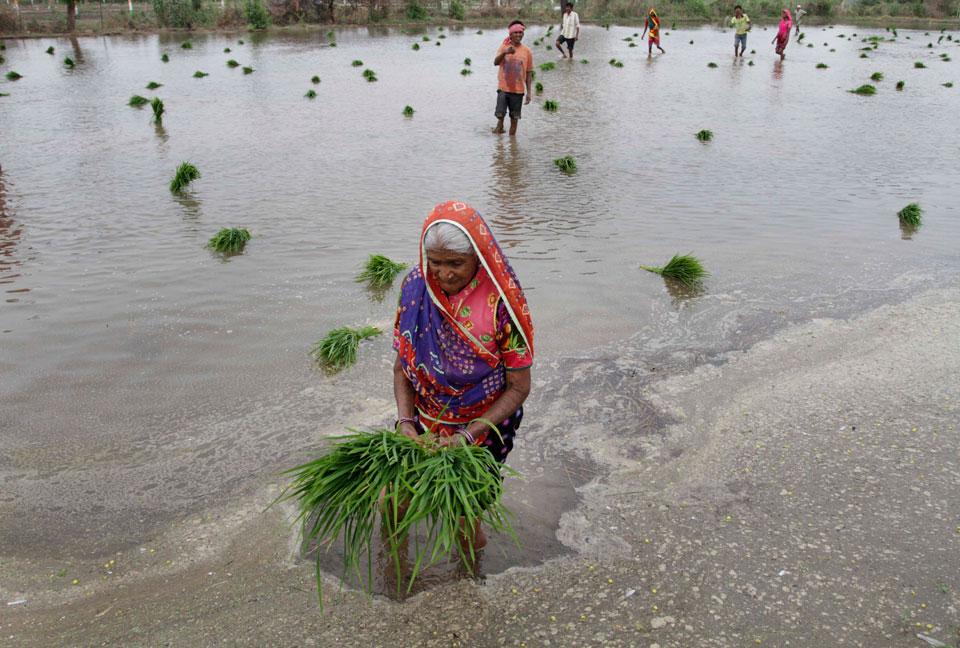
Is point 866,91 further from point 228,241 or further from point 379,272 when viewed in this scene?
point 228,241

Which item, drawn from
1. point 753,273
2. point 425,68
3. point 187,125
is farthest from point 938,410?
point 425,68

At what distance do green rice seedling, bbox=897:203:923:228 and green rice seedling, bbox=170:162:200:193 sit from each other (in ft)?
26.0

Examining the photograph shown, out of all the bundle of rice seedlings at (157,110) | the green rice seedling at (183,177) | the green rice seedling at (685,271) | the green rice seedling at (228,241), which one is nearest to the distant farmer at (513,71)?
the green rice seedling at (183,177)

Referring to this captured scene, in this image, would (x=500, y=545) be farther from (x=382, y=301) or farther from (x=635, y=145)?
(x=635, y=145)

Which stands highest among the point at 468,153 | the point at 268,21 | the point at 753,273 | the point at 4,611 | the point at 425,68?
the point at 268,21

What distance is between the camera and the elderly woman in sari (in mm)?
2295

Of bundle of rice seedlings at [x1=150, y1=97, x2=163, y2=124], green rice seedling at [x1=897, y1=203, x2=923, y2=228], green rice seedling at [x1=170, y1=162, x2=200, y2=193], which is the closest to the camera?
green rice seedling at [x1=897, y1=203, x2=923, y2=228]

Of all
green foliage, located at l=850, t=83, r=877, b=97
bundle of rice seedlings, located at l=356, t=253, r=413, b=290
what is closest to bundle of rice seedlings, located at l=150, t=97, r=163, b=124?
bundle of rice seedlings, located at l=356, t=253, r=413, b=290

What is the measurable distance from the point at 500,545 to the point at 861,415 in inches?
90.5

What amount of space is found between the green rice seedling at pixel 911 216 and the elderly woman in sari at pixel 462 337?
6.63 meters

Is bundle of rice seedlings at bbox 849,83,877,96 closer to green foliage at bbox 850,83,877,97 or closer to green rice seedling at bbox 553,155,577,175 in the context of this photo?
green foliage at bbox 850,83,877,97

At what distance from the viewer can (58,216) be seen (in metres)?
7.22

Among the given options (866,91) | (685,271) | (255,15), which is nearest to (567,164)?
(685,271)

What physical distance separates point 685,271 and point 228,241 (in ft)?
13.3
